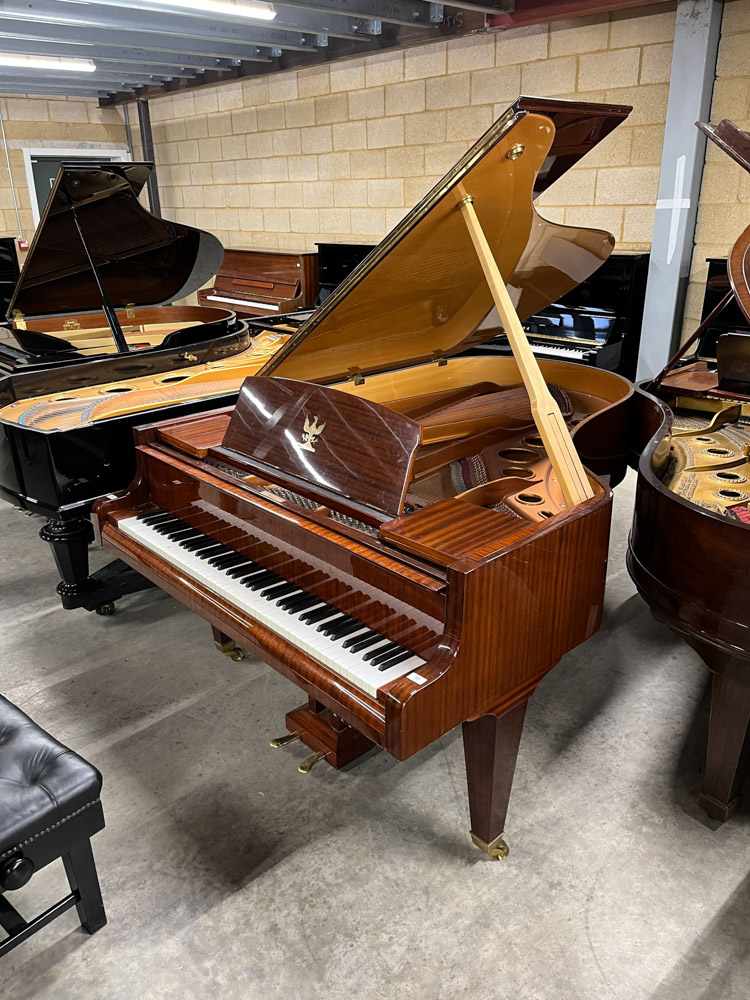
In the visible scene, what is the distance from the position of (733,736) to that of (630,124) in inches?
176

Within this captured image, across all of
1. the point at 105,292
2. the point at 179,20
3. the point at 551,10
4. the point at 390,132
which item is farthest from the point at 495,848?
the point at 390,132

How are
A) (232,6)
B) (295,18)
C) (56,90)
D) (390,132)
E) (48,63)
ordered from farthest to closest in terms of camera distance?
(56,90), (48,63), (390,132), (295,18), (232,6)

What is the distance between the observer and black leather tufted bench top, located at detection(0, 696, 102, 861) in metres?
1.60

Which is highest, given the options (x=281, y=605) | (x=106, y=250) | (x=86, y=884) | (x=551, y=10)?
(x=551, y=10)

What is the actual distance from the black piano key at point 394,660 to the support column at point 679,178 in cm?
418

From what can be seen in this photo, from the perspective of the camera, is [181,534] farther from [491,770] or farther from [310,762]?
[491,770]

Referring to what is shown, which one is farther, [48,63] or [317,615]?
[48,63]

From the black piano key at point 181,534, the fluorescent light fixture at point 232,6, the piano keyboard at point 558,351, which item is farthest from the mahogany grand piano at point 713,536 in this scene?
the fluorescent light fixture at point 232,6

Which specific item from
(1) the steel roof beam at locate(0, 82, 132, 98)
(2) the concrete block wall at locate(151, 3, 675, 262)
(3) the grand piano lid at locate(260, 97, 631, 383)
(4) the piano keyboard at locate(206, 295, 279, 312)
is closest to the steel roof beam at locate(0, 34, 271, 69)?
(2) the concrete block wall at locate(151, 3, 675, 262)

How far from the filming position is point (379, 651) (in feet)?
6.00

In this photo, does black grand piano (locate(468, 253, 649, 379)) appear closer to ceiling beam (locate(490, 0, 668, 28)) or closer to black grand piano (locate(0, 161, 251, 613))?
A: ceiling beam (locate(490, 0, 668, 28))

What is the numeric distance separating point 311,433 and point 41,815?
4.05 feet

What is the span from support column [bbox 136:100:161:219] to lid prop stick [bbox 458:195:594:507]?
775 centimetres

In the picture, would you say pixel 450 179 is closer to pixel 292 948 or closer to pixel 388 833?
pixel 388 833
